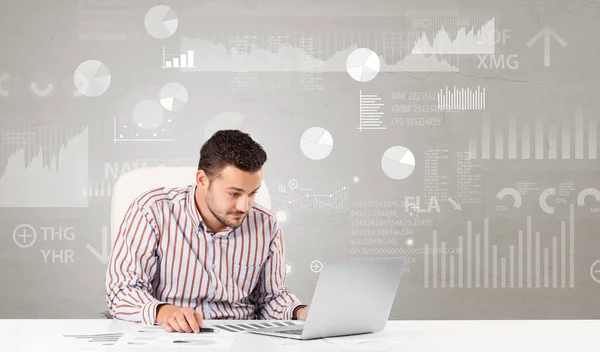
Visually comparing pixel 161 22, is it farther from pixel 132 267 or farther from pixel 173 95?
pixel 132 267

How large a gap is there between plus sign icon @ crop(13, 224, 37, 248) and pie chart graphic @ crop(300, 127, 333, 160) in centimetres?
131

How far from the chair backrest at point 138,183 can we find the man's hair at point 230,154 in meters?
0.20

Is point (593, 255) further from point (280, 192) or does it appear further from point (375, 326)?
point (375, 326)

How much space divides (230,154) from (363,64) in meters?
1.58

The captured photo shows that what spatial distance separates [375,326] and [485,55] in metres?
2.17

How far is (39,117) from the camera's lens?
141 inches

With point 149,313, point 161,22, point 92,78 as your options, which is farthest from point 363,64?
point 149,313

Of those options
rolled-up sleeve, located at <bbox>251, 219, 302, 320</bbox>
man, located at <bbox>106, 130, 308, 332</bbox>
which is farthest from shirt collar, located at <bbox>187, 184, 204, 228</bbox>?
rolled-up sleeve, located at <bbox>251, 219, 302, 320</bbox>

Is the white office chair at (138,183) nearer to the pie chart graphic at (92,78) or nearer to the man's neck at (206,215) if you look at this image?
the man's neck at (206,215)

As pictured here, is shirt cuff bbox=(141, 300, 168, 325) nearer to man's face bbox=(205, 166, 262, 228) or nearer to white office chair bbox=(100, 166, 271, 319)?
man's face bbox=(205, 166, 262, 228)

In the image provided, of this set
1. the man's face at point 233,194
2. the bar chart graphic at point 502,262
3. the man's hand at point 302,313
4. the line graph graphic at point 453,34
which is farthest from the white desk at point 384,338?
the line graph graphic at point 453,34

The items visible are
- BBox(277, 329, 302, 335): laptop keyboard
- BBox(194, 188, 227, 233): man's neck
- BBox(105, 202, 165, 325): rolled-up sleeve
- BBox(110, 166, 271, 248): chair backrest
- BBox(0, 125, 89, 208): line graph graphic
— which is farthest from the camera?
BBox(0, 125, 89, 208): line graph graphic

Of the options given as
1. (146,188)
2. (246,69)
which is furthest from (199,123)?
(146,188)

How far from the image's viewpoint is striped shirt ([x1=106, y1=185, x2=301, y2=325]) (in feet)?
7.02
